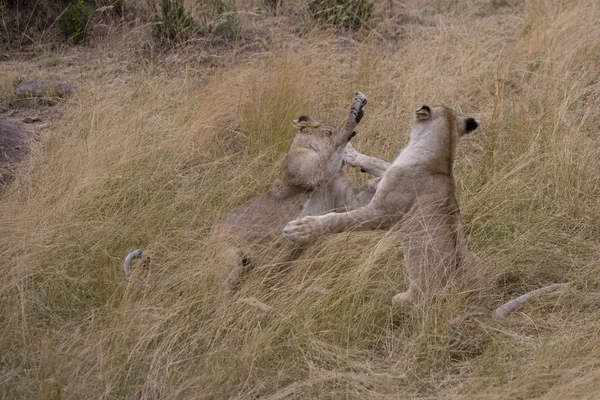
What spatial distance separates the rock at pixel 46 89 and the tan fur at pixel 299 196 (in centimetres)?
319

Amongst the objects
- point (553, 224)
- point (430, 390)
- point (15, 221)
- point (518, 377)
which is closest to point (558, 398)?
point (518, 377)

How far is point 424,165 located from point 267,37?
14.3 feet

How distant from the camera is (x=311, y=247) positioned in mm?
5184

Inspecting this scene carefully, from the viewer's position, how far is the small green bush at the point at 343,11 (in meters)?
8.93

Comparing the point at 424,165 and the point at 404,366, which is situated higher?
the point at 424,165

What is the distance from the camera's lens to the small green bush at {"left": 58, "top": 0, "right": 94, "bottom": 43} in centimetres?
929

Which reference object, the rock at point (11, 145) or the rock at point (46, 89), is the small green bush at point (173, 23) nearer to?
the rock at point (46, 89)

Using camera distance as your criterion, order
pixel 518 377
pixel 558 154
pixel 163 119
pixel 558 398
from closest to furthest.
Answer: pixel 558 398 < pixel 518 377 < pixel 558 154 < pixel 163 119

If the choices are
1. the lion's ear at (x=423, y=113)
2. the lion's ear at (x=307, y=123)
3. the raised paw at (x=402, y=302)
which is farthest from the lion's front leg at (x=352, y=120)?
the raised paw at (x=402, y=302)

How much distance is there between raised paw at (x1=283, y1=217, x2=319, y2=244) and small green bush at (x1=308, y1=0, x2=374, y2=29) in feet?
13.7

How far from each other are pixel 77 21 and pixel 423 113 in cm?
516

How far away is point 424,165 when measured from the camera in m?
5.17

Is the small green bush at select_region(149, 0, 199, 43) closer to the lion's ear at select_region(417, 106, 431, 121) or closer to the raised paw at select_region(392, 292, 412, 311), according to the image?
the lion's ear at select_region(417, 106, 431, 121)

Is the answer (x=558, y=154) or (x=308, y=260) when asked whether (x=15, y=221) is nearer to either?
(x=308, y=260)
